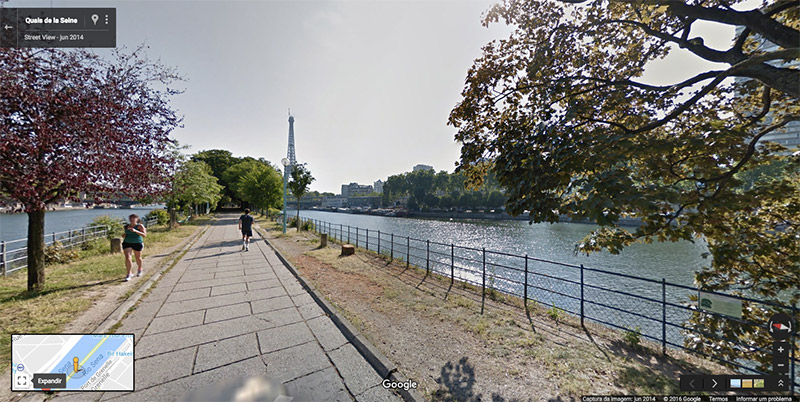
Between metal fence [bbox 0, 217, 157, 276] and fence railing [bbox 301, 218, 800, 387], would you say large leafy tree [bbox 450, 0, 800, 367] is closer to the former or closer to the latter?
fence railing [bbox 301, 218, 800, 387]

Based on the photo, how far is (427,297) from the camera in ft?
18.6

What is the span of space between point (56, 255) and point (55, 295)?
4.64 meters

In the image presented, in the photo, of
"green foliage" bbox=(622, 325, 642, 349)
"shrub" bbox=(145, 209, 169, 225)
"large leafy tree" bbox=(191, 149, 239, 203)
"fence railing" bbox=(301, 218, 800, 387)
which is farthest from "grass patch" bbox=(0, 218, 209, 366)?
"large leafy tree" bbox=(191, 149, 239, 203)

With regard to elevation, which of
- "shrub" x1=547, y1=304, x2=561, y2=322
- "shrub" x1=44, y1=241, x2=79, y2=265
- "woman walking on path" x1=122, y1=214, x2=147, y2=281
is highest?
"woman walking on path" x1=122, y1=214, x2=147, y2=281

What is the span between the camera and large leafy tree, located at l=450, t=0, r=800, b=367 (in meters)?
2.99

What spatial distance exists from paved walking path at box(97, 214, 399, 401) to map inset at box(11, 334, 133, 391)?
0.17m

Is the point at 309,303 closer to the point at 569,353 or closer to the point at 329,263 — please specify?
the point at 329,263

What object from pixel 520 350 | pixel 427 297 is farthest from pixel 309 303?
pixel 520 350

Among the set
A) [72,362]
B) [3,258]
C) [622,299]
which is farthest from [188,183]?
[622,299]

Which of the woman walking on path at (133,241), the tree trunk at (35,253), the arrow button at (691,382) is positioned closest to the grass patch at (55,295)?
the tree trunk at (35,253)

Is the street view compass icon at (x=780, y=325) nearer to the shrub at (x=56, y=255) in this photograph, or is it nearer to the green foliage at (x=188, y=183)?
the shrub at (x=56, y=255)

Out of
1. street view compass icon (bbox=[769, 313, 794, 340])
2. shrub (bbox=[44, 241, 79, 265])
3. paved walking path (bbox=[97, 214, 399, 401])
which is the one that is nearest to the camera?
paved walking path (bbox=[97, 214, 399, 401])

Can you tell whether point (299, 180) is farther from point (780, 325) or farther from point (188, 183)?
point (780, 325)

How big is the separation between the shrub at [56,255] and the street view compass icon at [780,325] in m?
15.7
